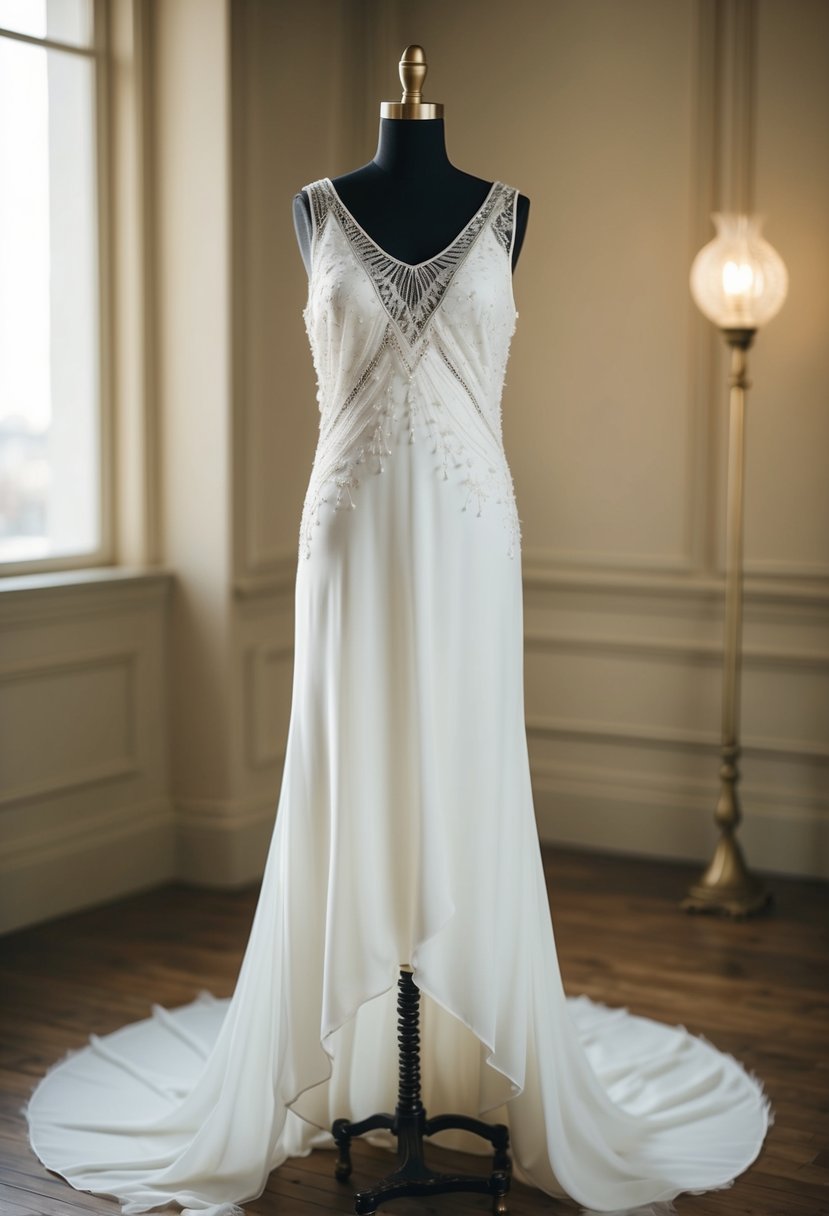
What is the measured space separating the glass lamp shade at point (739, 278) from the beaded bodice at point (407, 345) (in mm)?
1796

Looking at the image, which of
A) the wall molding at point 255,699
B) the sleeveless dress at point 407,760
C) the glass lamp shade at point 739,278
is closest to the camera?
the sleeveless dress at point 407,760

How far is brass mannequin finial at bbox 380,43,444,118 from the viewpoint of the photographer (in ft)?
7.70

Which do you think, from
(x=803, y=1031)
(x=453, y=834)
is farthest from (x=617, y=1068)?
(x=453, y=834)

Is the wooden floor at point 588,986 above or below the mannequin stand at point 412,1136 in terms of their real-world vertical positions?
below

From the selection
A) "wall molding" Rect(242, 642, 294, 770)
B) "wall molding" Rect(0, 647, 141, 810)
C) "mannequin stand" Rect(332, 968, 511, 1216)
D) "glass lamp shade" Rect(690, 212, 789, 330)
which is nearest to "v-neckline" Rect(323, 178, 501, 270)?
"mannequin stand" Rect(332, 968, 511, 1216)

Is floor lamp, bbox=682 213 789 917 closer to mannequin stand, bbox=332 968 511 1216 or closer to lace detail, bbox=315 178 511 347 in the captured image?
mannequin stand, bbox=332 968 511 1216

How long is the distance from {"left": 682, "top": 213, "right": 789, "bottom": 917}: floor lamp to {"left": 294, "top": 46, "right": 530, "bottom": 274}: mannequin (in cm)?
178

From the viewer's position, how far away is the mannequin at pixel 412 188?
2324 millimetres

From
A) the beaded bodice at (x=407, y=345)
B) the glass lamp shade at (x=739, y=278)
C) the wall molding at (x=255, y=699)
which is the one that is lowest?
the wall molding at (x=255, y=699)

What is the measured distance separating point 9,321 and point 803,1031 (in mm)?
2726

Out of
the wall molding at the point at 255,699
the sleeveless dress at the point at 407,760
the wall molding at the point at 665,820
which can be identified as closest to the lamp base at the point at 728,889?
the wall molding at the point at 665,820

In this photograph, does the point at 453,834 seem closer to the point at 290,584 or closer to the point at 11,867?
the point at 11,867

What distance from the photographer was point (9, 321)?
3947mm

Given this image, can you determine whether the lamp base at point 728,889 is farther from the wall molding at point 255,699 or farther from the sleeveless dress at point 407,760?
the sleeveless dress at point 407,760
